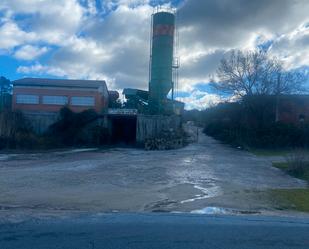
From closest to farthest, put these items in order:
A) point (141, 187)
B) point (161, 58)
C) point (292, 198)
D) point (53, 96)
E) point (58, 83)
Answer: point (292, 198)
point (141, 187)
point (53, 96)
point (58, 83)
point (161, 58)

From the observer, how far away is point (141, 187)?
15703mm

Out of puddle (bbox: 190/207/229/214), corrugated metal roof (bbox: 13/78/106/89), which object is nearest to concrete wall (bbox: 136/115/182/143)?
corrugated metal roof (bbox: 13/78/106/89)

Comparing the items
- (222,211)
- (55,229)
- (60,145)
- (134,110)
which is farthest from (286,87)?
(55,229)

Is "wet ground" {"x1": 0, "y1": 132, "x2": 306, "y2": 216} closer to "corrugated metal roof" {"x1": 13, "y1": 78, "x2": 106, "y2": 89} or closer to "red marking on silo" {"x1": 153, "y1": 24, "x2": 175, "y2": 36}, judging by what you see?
"corrugated metal roof" {"x1": 13, "y1": 78, "x2": 106, "y2": 89}

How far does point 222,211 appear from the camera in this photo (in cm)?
1137

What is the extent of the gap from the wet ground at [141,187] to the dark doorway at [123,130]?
71.4 ft

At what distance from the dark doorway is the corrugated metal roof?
Result: 477 cm

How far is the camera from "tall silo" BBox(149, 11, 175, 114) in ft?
147

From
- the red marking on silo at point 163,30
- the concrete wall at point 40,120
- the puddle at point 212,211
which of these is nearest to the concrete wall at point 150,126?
the concrete wall at point 40,120

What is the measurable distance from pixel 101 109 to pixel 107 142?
15.5ft

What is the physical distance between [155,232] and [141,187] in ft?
25.2

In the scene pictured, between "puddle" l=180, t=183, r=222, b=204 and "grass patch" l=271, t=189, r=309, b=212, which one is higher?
"grass patch" l=271, t=189, r=309, b=212

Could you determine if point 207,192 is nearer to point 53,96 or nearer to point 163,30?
point 53,96

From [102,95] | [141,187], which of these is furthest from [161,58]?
[141,187]
